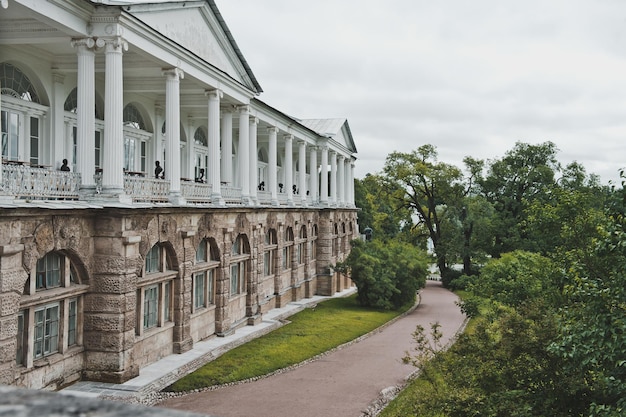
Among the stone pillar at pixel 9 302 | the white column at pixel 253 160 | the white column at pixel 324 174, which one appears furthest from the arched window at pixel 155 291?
the white column at pixel 324 174

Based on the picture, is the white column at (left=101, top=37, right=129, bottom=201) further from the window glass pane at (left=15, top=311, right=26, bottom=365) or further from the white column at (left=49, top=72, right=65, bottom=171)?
the window glass pane at (left=15, top=311, right=26, bottom=365)

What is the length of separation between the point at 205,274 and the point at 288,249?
13.1 meters

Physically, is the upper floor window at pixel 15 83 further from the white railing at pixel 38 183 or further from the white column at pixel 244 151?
the white column at pixel 244 151

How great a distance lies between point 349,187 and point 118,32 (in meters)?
40.3

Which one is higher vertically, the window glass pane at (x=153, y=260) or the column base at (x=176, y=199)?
the column base at (x=176, y=199)

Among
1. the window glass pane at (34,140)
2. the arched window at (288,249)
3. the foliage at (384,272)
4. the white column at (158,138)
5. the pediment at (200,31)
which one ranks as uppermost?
the pediment at (200,31)

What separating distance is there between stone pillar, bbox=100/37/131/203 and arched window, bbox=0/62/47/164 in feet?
11.0

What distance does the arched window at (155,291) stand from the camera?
19031mm

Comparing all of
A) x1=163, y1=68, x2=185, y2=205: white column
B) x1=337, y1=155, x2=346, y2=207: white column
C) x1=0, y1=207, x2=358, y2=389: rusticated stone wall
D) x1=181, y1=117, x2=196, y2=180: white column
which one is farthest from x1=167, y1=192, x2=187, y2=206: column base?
x1=337, y1=155, x2=346, y2=207: white column

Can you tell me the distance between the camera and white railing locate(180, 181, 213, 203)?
A: 72.8 ft

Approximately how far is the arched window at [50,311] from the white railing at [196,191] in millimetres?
6537

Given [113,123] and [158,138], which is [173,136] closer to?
[113,123]

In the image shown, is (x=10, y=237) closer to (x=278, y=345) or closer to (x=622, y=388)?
(x=622, y=388)

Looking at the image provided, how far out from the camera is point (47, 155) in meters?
20.0
